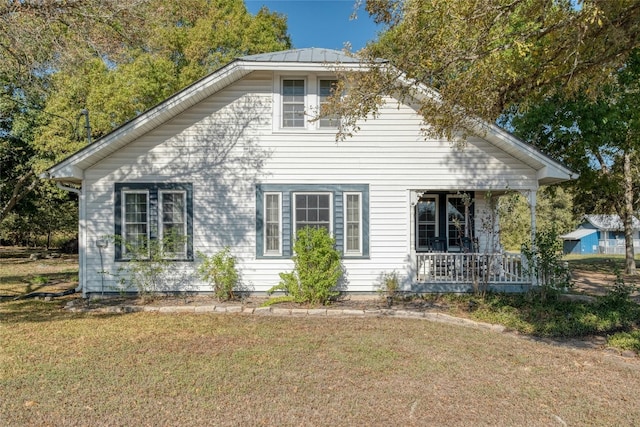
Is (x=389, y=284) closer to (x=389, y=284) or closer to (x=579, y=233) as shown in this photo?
(x=389, y=284)

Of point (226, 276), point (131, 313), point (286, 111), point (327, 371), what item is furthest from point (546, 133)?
point (131, 313)

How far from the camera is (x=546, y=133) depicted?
1367cm

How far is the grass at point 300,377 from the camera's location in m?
3.90

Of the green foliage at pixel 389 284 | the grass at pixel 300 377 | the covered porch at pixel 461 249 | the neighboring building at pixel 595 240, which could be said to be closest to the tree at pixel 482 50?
the covered porch at pixel 461 249

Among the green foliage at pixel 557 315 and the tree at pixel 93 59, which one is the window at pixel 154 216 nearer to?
the tree at pixel 93 59

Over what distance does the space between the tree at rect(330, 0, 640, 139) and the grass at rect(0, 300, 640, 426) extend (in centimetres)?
395

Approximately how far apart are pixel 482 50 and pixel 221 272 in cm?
705

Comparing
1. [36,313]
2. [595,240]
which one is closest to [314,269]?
[36,313]

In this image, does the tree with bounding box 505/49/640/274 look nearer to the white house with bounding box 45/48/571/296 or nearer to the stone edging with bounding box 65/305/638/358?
the white house with bounding box 45/48/571/296

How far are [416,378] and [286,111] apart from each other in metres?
7.20

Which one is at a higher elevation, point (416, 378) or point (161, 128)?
point (161, 128)

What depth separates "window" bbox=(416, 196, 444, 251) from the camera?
39.9 feet

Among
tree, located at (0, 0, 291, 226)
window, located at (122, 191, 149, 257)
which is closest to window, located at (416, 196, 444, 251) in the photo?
window, located at (122, 191, 149, 257)

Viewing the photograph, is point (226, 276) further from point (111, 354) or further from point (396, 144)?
point (396, 144)
